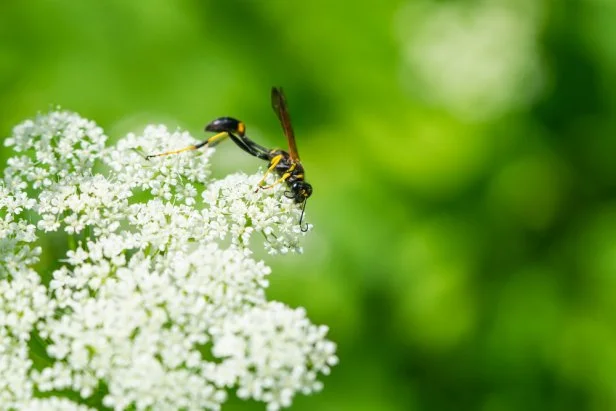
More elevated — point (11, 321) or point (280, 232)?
point (280, 232)

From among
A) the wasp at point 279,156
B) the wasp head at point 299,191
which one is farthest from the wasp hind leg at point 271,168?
the wasp head at point 299,191

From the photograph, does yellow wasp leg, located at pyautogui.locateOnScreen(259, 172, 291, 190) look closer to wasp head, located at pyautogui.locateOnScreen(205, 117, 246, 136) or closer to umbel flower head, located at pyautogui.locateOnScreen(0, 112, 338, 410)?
umbel flower head, located at pyautogui.locateOnScreen(0, 112, 338, 410)

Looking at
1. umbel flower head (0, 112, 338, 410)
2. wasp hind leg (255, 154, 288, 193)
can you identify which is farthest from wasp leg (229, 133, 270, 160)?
umbel flower head (0, 112, 338, 410)

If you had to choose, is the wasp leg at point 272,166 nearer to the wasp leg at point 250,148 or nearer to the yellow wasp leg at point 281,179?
the yellow wasp leg at point 281,179

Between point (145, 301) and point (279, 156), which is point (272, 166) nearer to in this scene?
point (279, 156)

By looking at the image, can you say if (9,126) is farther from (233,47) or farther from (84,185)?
(84,185)

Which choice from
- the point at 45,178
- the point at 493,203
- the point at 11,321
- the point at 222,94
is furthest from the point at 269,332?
the point at 493,203
